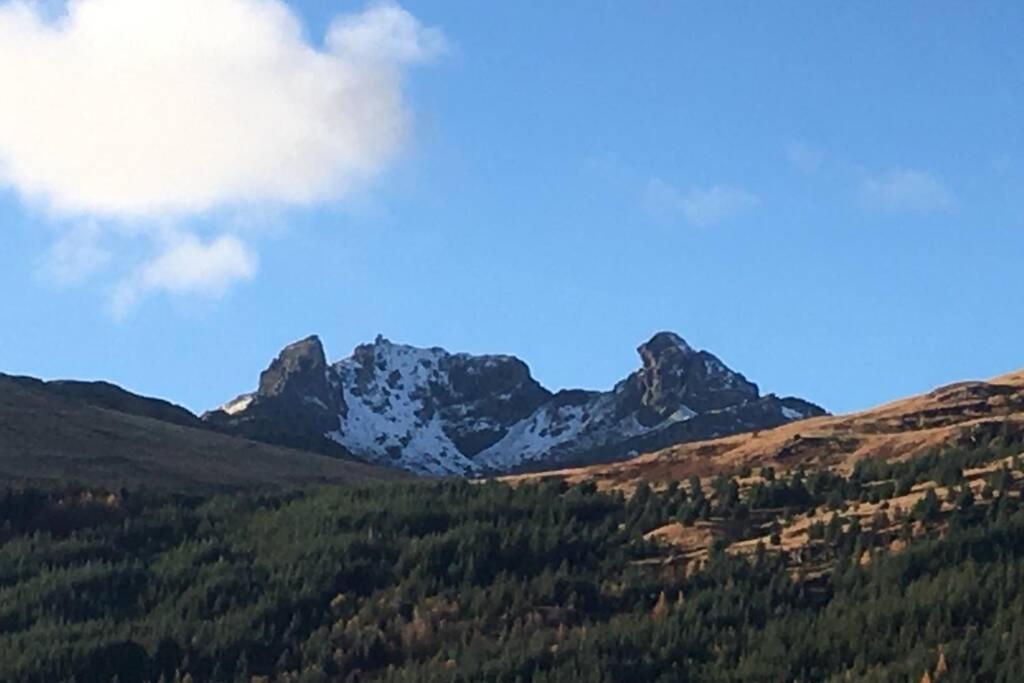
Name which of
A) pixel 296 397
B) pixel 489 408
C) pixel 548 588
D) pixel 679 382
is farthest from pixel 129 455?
pixel 489 408

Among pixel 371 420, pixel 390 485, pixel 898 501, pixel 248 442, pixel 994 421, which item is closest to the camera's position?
pixel 898 501

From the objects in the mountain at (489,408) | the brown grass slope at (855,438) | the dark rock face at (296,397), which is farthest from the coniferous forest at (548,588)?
the dark rock face at (296,397)

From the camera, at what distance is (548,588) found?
107 ft

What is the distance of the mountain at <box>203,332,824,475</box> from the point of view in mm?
168000

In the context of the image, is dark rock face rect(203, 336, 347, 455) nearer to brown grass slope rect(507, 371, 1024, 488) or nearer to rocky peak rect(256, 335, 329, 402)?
rocky peak rect(256, 335, 329, 402)

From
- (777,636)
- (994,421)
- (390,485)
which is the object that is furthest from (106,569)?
(994,421)

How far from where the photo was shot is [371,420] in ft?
607

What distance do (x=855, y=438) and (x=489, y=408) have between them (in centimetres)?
14323

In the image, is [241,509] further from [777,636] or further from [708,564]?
[777,636]

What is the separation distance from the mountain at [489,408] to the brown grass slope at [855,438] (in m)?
99.1

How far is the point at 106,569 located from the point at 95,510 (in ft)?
31.0

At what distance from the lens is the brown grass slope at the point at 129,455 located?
194 ft

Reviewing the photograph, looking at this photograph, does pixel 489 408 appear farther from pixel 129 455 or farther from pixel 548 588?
pixel 548 588

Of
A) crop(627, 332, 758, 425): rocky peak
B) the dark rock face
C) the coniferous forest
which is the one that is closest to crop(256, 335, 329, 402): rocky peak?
the dark rock face
